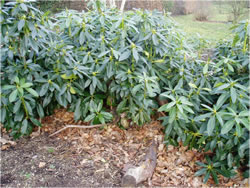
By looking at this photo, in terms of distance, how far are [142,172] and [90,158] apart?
0.61 metres

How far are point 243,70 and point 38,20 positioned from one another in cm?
235

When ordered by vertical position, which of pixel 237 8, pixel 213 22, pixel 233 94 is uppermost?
pixel 237 8

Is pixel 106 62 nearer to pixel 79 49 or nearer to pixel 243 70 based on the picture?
pixel 79 49

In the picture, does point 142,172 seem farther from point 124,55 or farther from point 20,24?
point 20,24

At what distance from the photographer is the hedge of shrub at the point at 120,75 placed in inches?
83.0

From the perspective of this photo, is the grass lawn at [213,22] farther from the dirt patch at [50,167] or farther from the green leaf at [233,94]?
the dirt patch at [50,167]

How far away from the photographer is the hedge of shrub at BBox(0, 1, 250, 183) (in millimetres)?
2109

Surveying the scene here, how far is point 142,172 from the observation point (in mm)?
2146

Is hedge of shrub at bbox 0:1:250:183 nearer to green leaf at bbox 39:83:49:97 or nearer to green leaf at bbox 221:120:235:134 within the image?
green leaf at bbox 39:83:49:97

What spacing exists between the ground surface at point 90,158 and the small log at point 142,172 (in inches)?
2.6

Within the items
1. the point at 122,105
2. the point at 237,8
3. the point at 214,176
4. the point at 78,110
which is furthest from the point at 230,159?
the point at 237,8

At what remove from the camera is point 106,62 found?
219cm

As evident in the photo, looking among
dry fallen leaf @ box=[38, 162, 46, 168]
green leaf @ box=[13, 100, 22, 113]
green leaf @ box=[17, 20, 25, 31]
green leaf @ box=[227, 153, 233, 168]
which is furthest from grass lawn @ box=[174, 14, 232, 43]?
dry fallen leaf @ box=[38, 162, 46, 168]

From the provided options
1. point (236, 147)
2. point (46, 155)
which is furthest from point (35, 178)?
point (236, 147)
